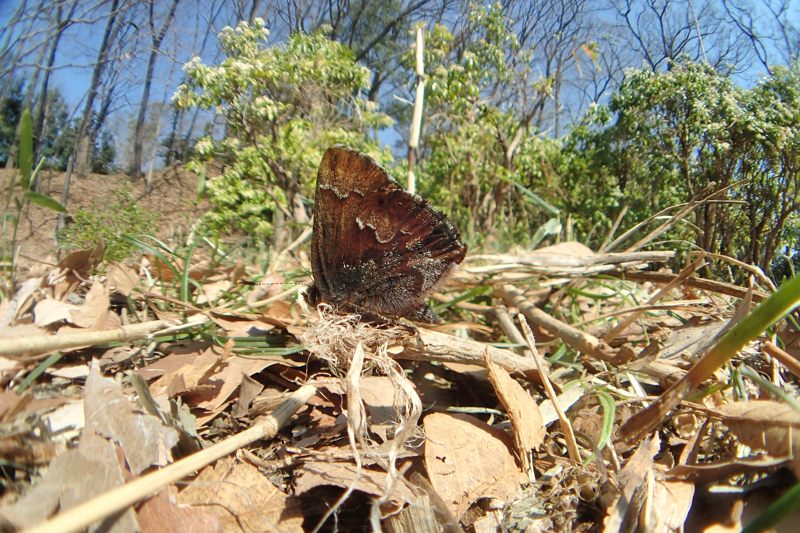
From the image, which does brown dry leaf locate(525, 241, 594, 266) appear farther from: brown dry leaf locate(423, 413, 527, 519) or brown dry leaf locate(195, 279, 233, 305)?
brown dry leaf locate(195, 279, 233, 305)

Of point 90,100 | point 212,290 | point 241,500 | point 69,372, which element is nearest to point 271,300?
point 212,290

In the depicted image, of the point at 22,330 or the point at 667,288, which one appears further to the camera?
the point at 667,288

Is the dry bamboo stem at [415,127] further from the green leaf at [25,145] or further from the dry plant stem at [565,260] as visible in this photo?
the green leaf at [25,145]

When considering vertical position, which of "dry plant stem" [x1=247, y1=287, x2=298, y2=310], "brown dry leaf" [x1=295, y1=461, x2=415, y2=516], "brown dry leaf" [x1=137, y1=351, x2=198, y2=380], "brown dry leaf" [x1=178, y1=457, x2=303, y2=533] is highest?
"dry plant stem" [x1=247, y1=287, x2=298, y2=310]

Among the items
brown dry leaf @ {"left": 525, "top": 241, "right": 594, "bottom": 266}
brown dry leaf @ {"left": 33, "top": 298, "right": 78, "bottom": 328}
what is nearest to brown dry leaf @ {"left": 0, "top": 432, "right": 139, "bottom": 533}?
brown dry leaf @ {"left": 33, "top": 298, "right": 78, "bottom": 328}

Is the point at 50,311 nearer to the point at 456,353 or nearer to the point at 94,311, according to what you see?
the point at 94,311

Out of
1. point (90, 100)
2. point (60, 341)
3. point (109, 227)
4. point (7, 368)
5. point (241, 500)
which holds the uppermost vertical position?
point (90, 100)

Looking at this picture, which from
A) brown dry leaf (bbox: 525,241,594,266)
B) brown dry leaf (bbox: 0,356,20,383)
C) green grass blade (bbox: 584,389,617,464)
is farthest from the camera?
brown dry leaf (bbox: 525,241,594,266)
